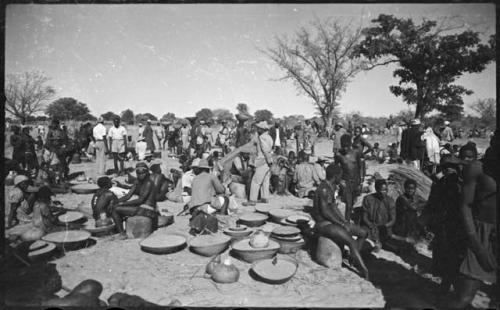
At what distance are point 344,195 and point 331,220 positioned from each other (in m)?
1.72

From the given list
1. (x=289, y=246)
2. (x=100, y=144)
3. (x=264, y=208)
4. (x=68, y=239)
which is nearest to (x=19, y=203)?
(x=68, y=239)

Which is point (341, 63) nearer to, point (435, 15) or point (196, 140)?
point (196, 140)

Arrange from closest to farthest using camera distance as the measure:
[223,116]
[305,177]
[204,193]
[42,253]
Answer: [42,253] < [204,193] < [305,177] < [223,116]

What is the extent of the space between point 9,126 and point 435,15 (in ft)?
36.4

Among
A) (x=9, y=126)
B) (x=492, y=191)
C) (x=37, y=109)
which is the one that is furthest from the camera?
(x=9, y=126)

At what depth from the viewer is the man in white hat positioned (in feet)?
19.0

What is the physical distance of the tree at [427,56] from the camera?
6.43m

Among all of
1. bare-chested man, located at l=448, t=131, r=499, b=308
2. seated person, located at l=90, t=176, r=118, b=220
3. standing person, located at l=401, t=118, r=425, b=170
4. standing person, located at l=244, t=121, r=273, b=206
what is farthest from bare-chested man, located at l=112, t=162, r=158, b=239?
standing person, located at l=401, t=118, r=425, b=170

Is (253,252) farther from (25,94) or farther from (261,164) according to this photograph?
(25,94)

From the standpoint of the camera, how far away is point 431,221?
15.5 ft

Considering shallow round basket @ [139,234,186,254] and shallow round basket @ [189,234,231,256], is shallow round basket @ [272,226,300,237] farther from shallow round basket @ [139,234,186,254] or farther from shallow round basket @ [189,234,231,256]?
shallow round basket @ [139,234,186,254]

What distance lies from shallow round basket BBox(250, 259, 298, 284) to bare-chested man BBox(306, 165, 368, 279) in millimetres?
654

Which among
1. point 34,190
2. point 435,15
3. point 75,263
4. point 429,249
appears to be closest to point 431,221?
point 429,249

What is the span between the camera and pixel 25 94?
23.0ft
